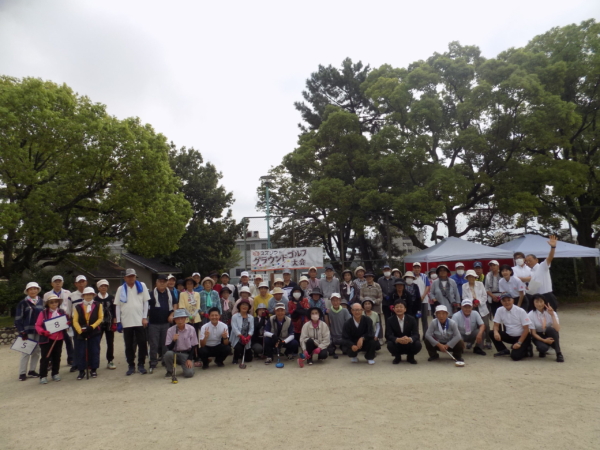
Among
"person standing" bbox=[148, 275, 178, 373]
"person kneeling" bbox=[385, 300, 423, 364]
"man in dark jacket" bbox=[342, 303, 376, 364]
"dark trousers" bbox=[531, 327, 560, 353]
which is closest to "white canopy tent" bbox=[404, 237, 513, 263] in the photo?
"dark trousers" bbox=[531, 327, 560, 353]

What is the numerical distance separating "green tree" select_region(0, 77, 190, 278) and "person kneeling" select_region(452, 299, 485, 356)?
12.2 m

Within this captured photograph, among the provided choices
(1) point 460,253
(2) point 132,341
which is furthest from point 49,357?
(1) point 460,253

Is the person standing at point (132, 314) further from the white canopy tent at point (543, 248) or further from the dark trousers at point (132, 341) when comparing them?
the white canopy tent at point (543, 248)

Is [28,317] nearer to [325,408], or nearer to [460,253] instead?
[325,408]

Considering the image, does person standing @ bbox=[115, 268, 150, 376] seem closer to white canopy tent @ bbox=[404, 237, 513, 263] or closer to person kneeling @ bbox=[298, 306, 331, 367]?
person kneeling @ bbox=[298, 306, 331, 367]

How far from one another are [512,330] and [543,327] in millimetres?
465

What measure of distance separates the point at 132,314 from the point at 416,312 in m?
5.43

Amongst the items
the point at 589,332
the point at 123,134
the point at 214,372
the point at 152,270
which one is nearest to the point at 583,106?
the point at 589,332

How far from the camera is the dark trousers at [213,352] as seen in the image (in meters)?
6.73

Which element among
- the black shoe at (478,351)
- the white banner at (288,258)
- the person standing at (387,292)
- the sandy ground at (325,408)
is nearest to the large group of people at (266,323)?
the black shoe at (478,351)

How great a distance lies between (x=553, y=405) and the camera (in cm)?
429

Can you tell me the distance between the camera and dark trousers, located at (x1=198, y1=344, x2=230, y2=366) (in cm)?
673

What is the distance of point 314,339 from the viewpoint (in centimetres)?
689

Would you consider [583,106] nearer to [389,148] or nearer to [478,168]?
[478,168]
